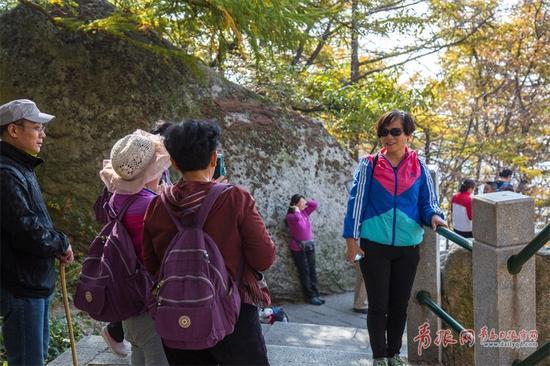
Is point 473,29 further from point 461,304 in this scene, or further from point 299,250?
point 461,304

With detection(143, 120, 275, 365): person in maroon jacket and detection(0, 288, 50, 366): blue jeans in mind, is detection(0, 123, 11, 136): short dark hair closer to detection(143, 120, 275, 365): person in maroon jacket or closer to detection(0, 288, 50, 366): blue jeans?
detection(0, 288, 50, 366): blue jeans

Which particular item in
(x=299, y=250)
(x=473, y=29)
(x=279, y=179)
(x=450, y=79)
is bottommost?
(x=299, y=250)

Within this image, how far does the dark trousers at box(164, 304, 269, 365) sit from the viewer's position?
2602mm

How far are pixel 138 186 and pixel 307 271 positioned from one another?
5.03m

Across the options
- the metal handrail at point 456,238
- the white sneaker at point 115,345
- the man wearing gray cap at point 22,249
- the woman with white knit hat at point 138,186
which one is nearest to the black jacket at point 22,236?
the man wearing gray cap at point 22,249

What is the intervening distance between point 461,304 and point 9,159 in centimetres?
319

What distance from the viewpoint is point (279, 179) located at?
820 cm

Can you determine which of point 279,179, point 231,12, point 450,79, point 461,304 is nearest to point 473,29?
point 450,79

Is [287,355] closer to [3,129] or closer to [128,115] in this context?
[3,129]

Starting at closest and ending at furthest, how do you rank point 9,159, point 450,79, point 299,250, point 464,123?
point 9,159 → point 299,250 → point 450,79 → point 464,123

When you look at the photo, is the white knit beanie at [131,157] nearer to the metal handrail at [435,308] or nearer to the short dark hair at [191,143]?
the short dark hair at [191,143]

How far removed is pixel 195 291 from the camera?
2439 millimetres

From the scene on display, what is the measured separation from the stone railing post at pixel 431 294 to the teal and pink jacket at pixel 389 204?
45 cm

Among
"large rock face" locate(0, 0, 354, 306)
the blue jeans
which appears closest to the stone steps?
the blue jeans
